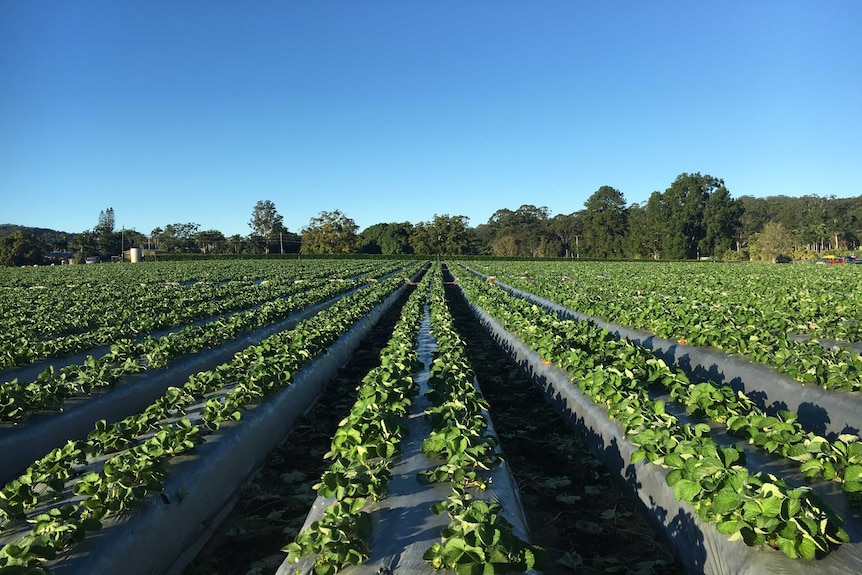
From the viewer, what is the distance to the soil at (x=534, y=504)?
151 inches

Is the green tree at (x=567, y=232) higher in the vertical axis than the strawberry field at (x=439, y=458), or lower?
higher

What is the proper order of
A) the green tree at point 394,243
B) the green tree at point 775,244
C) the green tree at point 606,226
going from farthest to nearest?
the green tree at point 394,243, the green tree at point 606,226, the green tree at point 775,244

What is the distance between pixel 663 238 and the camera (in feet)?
272

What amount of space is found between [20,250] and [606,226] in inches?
3831

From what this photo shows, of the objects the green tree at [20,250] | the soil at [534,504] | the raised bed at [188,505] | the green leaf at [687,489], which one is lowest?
the soil at [534,504]

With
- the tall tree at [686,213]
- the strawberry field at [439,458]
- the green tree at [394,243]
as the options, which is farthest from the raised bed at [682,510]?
the green tree at [394,243]

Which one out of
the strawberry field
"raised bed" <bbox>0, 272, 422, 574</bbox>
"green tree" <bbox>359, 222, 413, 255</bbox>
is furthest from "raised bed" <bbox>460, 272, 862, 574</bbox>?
"green tree" <bbox>359, 222, 413, 255</bbox>

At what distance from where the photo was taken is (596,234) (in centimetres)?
9731

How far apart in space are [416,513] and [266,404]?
3197 millimetres

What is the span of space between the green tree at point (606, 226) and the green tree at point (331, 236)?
156ft

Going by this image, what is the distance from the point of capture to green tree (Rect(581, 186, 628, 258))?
307ft

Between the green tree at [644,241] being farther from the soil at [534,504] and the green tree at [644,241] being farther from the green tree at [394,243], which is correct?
the soil at [534,504]

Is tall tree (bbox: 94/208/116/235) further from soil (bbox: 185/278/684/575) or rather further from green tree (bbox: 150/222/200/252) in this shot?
soil (bbox: 185/278/684/575)

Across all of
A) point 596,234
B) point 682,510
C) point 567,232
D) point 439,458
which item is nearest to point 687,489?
point 682,510
